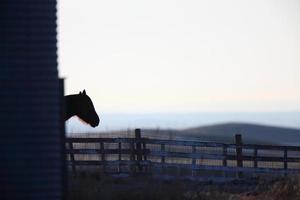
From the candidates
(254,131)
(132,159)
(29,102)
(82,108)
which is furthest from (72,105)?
(254,131)

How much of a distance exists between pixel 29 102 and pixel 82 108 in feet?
23.0

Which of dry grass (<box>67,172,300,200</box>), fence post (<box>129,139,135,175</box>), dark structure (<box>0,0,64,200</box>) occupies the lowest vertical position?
dry grass (<box>67,172,300,200</box>)

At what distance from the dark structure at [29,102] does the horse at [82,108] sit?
20.1ft

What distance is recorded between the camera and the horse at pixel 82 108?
19109 millimetres

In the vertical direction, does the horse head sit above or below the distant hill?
above

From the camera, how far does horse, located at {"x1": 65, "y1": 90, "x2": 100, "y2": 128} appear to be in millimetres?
19109

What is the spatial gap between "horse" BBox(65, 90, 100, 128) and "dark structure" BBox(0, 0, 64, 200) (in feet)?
20.1

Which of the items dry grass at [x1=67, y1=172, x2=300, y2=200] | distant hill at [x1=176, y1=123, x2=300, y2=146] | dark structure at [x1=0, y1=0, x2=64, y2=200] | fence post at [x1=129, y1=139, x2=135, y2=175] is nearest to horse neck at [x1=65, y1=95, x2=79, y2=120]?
dry grass at [x1=67, y1=172, x2=300, y2=200]

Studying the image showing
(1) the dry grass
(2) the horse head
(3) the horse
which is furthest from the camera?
(2) the horse head

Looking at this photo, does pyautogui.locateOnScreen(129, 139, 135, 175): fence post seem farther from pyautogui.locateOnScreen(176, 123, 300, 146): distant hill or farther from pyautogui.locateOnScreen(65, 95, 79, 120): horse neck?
pyautogui.locateOnScreen(176, 123, 300, 146): distant hill

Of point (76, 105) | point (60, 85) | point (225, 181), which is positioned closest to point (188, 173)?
point (225, 181)

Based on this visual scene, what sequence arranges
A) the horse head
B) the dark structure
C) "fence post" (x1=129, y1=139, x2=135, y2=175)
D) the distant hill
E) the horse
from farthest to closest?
1. the distant hill
2. "fence post" (x1=129, y1=139, x2=135, y2=175)
3. the horse head
4. the horse
5. the dark structure

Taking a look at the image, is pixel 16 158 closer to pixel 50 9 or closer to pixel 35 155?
pixel 35 155

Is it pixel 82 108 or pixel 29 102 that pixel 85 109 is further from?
pixel 29 102
